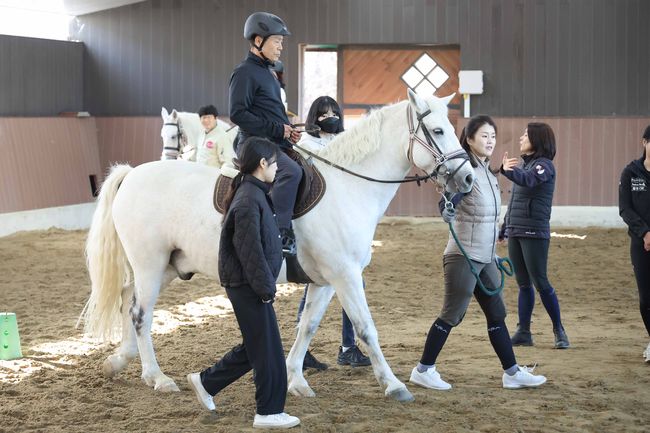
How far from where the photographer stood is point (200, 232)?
506cm

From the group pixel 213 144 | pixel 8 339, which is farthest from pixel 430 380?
pixel 213 144

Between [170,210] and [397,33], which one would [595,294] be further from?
[397,33]

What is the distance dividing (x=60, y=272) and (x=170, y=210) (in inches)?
196

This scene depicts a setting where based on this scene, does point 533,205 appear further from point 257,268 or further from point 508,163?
point 257,268

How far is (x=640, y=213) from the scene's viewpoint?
557 centimetres

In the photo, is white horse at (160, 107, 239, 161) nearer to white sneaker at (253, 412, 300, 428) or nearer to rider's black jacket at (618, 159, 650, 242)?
rider's black jacket at (618, 159, 650, 242)

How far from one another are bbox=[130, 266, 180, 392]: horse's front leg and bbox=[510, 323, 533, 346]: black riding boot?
7.93 feet

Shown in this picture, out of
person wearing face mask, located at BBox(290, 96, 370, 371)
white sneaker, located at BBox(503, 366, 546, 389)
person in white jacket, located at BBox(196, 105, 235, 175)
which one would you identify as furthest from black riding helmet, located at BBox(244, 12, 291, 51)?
person in white jacket, located at BBox(196, 105, 235, 175)

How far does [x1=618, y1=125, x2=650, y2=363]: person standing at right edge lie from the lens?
5500 millimetres

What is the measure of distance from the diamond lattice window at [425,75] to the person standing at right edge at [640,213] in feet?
32.7

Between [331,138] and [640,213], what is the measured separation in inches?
77.9

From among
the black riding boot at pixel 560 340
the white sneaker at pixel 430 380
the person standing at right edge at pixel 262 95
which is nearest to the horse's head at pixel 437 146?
the person standing at right edge at pixel 262 95

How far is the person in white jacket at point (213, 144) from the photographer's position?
10.4 m

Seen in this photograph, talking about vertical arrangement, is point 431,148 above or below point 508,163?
above
